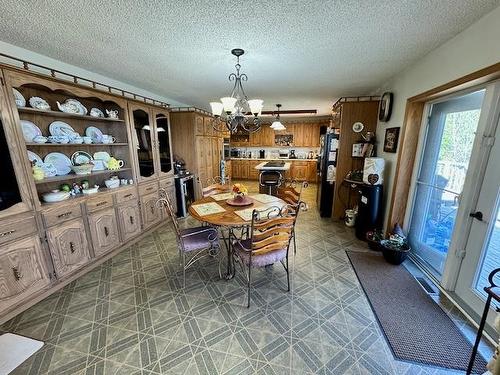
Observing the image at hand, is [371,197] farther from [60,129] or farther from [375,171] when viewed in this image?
[60,129]

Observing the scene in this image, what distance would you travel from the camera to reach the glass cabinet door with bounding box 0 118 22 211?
178cm

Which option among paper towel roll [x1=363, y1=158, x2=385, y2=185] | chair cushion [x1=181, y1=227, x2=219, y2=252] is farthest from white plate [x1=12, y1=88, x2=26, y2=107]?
paper towel roll [x1=363, y1=158, x2=385, y2=185]

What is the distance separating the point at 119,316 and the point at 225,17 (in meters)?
2.61

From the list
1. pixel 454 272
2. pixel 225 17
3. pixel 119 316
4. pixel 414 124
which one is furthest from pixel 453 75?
pixel 119 316

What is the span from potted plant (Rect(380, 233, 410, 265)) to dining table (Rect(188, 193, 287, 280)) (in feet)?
4.67

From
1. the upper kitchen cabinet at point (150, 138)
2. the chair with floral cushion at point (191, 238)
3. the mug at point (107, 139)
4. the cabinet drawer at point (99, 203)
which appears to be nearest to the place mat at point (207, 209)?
the chair with floral cushion at point (191, 238)

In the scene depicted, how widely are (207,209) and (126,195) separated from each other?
1.45 metres

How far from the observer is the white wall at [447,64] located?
1.54 m

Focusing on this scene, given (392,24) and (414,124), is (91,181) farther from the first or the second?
(414,124)

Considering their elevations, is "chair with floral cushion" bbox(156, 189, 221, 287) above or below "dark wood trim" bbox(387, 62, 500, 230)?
below

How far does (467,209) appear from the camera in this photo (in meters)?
1.87

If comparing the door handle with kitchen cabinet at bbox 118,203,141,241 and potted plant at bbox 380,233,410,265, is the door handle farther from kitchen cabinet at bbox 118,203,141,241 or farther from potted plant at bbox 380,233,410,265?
kitchen cabinet at bbox 118,203,141,241

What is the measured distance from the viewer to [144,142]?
11.0 ft

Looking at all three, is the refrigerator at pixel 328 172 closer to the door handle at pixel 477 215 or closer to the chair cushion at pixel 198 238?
the door handle at pixel 477 215
